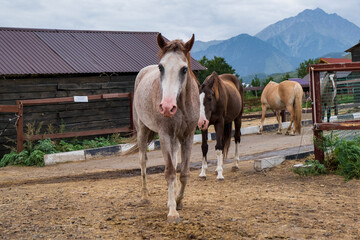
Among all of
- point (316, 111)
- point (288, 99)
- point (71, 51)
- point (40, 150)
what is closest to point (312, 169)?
point (316, 111)

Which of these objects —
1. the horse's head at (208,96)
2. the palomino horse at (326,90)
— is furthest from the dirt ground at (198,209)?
the palomino horse at (326,90)

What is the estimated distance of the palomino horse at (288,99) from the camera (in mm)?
13548

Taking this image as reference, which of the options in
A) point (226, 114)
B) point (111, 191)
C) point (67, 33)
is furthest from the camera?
point (67, 33)

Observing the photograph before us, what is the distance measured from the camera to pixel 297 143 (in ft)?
38.2

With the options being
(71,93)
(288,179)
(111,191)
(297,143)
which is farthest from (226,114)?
(71,93)

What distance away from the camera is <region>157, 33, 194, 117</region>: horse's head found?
412 centimetres

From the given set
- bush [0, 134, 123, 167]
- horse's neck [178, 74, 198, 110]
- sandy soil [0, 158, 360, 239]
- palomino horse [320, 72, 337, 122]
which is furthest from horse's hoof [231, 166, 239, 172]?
bush [0, 134, 123, 167]

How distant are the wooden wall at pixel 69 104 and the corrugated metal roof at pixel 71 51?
36 cm

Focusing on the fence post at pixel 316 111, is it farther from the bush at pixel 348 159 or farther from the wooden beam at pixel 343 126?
the bush at pixel 348 159

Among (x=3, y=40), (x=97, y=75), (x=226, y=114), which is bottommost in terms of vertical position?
(x=226, y=114)

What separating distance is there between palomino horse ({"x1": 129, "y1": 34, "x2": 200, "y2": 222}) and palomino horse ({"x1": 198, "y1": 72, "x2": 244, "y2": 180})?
6.53 ft

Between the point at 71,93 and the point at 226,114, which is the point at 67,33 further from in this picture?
the point at 226,114

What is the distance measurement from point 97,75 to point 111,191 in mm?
8658

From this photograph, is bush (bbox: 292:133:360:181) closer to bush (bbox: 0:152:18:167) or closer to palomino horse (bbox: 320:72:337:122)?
palomino horse (bbox: 320:72:337:122)
